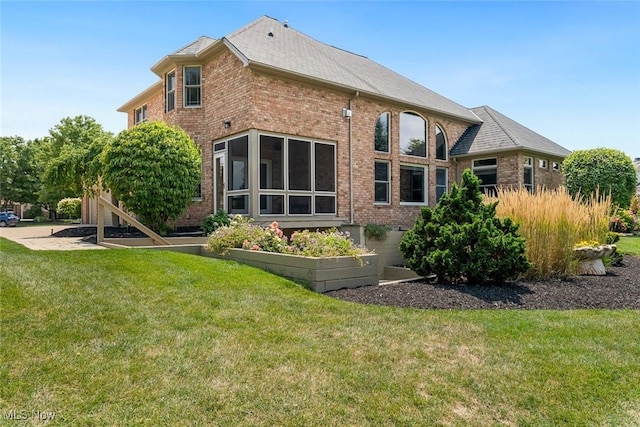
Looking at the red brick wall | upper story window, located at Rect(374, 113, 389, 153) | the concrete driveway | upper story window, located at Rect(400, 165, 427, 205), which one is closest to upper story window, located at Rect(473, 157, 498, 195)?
upper story window, located at Rect(400, 165, 427, 205)

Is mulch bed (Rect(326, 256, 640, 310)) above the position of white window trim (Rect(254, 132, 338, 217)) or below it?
below

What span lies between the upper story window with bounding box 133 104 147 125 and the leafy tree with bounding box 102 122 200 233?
25.1ft

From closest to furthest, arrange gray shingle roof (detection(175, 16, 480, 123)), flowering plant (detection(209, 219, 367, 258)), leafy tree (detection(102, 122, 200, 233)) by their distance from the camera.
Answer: flowering plant (detection(209, 219, 367, 258)) → leafy tree (detection(102, 122, 200, 233)) → gray shingle roof (detection(175, 16, 480, 123))

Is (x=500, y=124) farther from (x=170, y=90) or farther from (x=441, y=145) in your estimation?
(x=170, y=90)

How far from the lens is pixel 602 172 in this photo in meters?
17.7

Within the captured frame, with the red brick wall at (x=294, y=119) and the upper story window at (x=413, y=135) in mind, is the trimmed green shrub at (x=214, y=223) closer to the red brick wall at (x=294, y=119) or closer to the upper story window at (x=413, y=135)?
the red brick wall at (x=294, y=119)

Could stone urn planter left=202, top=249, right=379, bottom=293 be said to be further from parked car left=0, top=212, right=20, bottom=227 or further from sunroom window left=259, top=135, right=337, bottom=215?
parked car left=0, top=212, right=20, bottom=227

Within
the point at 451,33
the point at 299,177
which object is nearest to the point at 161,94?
the point at 299,177

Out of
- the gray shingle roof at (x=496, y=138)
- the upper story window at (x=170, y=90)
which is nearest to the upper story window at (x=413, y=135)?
the gray shingle roof at (x=496, y=138)

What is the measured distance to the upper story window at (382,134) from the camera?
47.2ft

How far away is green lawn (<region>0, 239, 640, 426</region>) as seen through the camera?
289cm

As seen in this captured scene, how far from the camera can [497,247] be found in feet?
23.3

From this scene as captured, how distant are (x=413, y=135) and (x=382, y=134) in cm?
178

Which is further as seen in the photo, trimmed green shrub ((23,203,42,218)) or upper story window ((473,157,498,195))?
trimmed green shrub ((23,203,42,218))
